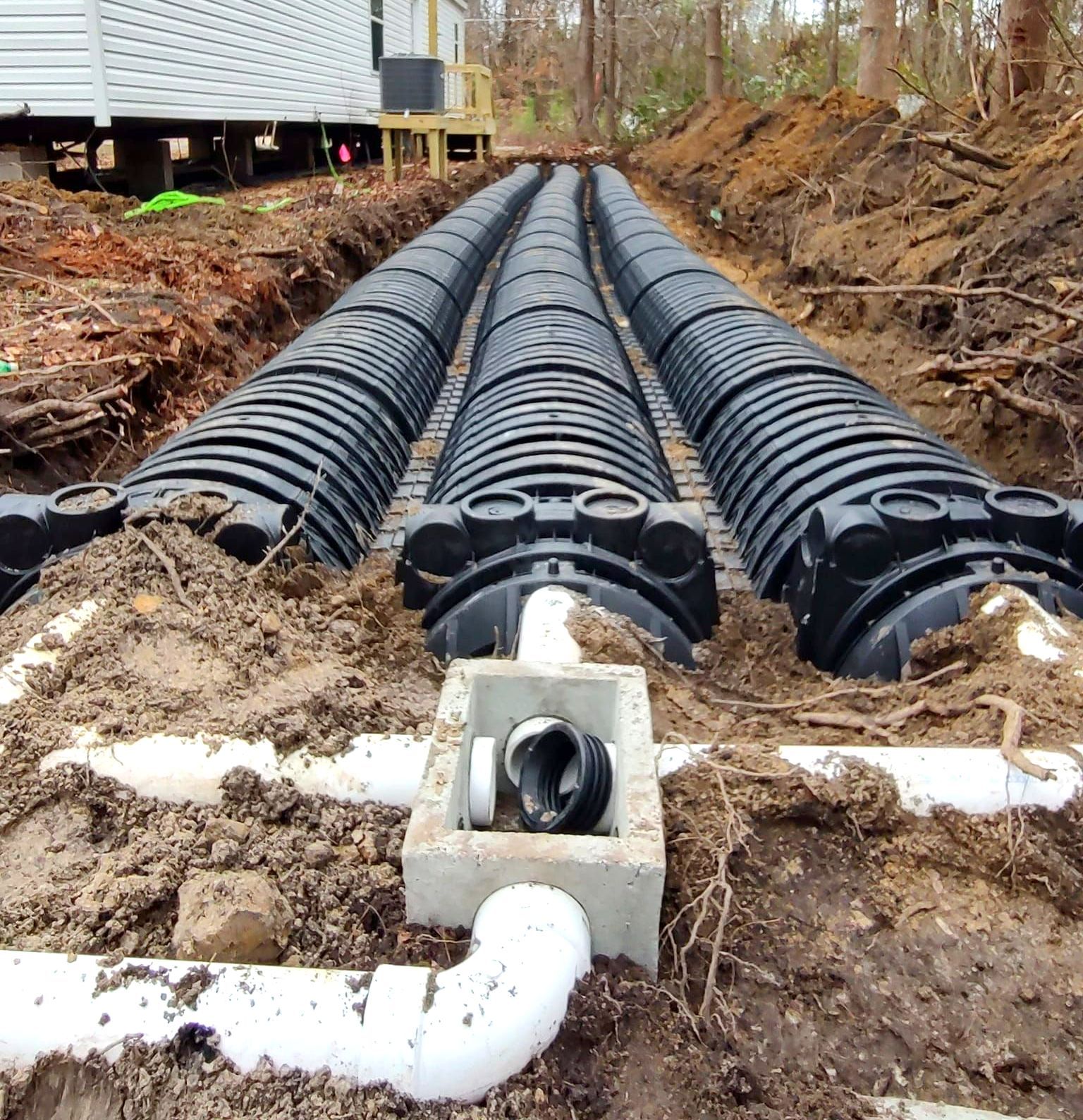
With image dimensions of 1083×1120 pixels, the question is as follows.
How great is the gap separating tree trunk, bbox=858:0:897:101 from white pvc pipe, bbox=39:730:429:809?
14.5 m

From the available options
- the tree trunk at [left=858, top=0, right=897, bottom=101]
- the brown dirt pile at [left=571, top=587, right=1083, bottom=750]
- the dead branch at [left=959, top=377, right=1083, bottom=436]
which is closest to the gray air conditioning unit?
the tree trunk at [left=858, top=0, right=897, bottom=101]

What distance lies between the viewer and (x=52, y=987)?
1.66 metres

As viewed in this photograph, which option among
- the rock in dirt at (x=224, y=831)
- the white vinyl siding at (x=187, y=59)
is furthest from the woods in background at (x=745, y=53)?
the white vinyl siding at (x=187, y=59)

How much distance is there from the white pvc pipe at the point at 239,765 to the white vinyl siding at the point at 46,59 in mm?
11337

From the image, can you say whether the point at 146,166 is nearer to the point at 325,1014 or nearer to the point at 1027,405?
the point at 1027,405

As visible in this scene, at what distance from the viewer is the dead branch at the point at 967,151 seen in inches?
319

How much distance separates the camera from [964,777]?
7.32 ft

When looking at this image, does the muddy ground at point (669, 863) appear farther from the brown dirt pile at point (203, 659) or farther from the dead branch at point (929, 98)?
the dead branch at point (929, 98)

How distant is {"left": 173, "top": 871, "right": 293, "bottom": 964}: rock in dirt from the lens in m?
1.83

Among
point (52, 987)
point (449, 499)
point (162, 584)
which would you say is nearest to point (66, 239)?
point (449, 499)

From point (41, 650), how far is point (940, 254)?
7471 millimetres

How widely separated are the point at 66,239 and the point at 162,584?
7.17 meters

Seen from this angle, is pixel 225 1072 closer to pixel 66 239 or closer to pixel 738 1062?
pixel 738 1062

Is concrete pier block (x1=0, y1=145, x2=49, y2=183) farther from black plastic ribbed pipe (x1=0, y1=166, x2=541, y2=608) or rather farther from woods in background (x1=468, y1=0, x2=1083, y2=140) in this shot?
woods in background (x1=468, y1=0, x2=1083, y2=140)
